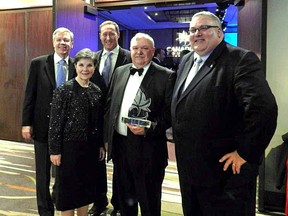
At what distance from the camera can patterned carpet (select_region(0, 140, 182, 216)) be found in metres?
3.20

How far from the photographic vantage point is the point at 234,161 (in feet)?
5.68

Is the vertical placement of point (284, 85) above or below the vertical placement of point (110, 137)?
above

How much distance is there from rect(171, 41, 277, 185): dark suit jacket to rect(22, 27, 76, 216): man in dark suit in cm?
129

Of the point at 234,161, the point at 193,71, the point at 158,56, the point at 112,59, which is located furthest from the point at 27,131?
the point at 158,56

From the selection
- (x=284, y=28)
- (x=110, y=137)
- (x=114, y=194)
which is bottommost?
(x=114, y=194)

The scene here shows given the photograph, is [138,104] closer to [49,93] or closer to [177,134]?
[177,134]

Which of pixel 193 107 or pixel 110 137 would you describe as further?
pixel 110 137

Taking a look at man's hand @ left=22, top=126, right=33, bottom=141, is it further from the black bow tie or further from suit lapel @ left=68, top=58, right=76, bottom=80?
the black bow tie

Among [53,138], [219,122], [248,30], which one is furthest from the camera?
[248,30]

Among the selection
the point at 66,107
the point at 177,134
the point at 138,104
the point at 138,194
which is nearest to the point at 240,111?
the point at 177,134

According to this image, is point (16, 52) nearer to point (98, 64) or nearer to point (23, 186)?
point (23, 186)

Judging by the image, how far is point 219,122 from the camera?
69.2 inches

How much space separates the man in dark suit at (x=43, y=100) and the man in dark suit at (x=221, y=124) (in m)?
1.27

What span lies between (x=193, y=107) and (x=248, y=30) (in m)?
2.47
